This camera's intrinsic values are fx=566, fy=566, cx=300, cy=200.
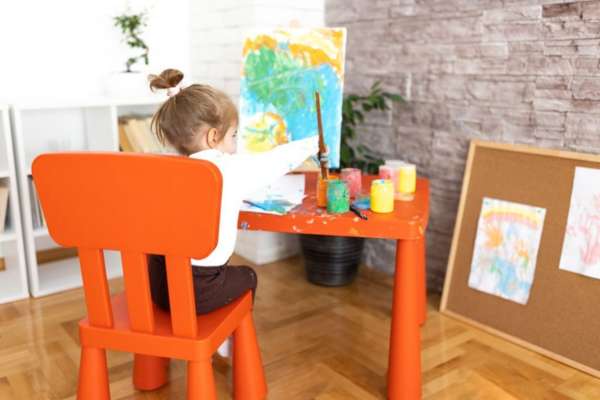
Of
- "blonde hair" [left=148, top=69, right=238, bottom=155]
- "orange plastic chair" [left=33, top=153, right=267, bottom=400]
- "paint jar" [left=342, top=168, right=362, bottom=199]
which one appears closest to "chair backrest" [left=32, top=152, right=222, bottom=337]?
"orange plastic chair" [left=33, top=153, right=267, bottom=400]

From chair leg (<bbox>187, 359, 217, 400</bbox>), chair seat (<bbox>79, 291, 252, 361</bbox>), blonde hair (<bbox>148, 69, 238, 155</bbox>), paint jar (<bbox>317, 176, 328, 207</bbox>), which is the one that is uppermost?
blonde hair (<bbox>148, 69, 238, 155</bbox>)

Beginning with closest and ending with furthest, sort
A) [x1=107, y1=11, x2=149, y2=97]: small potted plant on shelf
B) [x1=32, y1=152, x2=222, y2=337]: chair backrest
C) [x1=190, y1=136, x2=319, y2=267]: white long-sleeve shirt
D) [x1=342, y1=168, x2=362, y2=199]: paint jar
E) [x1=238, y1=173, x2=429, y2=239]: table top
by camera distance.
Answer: [x1=32, y1=152, x2=222, y2=337]: chair backrest < [x1=190, y1=136, x2=319, y2=267]: white long-sleeve shirt < [x1=238, y1=173, x2=429, y2=239]: table top < [x1=342, y1=168, x2=362, y2=199]: paint jar < [x1=107, y1=11, x2=149, y2=97]: small potted plant on shelf

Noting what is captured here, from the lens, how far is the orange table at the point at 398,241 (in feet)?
5.38

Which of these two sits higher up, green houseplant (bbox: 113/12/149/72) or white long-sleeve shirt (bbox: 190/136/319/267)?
green houseplant (bbox: 113/12/149/72)

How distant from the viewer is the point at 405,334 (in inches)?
67.2

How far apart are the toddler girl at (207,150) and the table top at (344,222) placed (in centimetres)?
18

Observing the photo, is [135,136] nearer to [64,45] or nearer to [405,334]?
[64,45]

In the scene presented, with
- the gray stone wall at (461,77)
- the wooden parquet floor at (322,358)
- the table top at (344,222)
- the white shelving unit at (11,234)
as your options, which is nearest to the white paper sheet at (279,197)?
the table top at (344,222)

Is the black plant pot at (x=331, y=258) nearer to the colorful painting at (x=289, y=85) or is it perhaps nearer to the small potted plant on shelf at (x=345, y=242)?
the small potted plant on shelf at (x=345, y=242)

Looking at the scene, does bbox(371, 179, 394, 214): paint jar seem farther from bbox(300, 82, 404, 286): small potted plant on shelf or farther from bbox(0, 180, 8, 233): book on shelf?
bbox(0, 180, 8, 233): book on shelf

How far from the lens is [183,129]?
1.51m

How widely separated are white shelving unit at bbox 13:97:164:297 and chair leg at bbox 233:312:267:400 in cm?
131

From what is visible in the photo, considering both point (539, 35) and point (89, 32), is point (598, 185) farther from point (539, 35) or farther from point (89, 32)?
point (89, 32)

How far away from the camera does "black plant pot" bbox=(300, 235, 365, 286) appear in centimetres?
262
